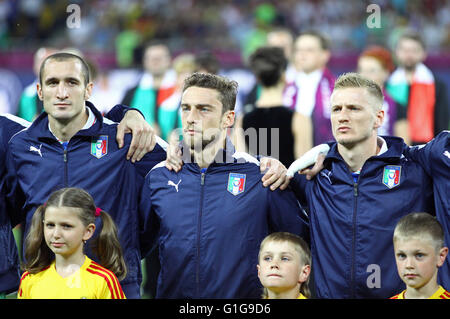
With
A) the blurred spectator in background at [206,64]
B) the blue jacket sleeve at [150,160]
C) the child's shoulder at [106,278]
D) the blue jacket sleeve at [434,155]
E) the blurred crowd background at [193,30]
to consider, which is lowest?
the child's shoulder at [106,278]

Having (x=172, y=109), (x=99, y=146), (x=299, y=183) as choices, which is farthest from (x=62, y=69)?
(x=172, y=109)

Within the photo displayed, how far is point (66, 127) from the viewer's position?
16.1 feet

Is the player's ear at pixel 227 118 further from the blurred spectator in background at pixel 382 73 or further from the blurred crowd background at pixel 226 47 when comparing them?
the blurred spectator in background at pixel 382 73

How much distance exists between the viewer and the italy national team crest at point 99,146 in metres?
4.94

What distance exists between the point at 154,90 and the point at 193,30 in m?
8.14

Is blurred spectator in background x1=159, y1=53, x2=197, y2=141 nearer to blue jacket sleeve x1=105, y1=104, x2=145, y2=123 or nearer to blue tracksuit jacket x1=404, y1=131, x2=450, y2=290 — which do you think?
blue jacket sleeve x1=105, y1=104, x2=145, y2=123

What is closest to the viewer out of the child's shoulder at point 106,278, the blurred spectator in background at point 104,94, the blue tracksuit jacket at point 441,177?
the child's shoulder at point 106,278

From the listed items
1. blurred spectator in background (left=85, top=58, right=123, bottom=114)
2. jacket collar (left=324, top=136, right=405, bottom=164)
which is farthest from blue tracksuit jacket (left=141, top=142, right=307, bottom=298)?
blurred spectator in background (left=85, top=58, right=123, bottom=114)

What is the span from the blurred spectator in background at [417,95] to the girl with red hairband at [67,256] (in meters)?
4.91

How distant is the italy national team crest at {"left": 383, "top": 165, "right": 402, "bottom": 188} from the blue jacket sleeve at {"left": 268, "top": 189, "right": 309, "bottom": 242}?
0.56 meters

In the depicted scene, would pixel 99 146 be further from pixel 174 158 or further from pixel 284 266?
pixel 284 266

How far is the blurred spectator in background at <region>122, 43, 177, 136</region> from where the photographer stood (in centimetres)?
940

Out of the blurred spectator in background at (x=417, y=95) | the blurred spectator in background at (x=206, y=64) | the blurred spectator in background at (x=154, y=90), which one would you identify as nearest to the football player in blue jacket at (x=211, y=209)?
the blurred spectator in background at (x=206, y=64)
